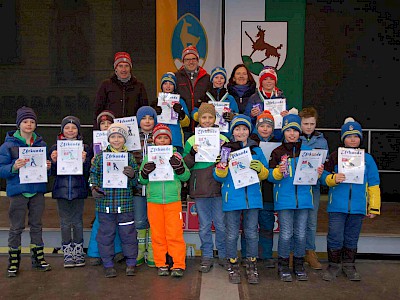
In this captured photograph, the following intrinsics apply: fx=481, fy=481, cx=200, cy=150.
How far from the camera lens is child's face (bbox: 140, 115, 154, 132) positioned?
16.8ft

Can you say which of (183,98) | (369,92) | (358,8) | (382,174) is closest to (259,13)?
(358,8)

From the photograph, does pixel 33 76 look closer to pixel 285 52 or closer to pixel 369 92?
pixel 285 52

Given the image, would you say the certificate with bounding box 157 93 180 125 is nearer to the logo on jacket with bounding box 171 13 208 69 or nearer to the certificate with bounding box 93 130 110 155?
the certificate with bounding box 93 130 110 155

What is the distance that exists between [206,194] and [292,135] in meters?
1.04

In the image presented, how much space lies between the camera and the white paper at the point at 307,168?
470cm

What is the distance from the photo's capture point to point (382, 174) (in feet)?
26.1

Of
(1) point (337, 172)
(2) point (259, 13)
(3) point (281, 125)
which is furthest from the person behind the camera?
(2) point (259, 13)

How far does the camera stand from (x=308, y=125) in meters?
4.96

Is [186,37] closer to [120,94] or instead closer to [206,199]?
[120,94]

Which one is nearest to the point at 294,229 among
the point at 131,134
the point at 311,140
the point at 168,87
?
the point at 311,140

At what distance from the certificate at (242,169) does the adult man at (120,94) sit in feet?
5.12

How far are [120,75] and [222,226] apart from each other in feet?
6.94

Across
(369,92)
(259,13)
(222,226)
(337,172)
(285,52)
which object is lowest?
(222,226)

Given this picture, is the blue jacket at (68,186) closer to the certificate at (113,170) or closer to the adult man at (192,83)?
the certificate at (113,170)
